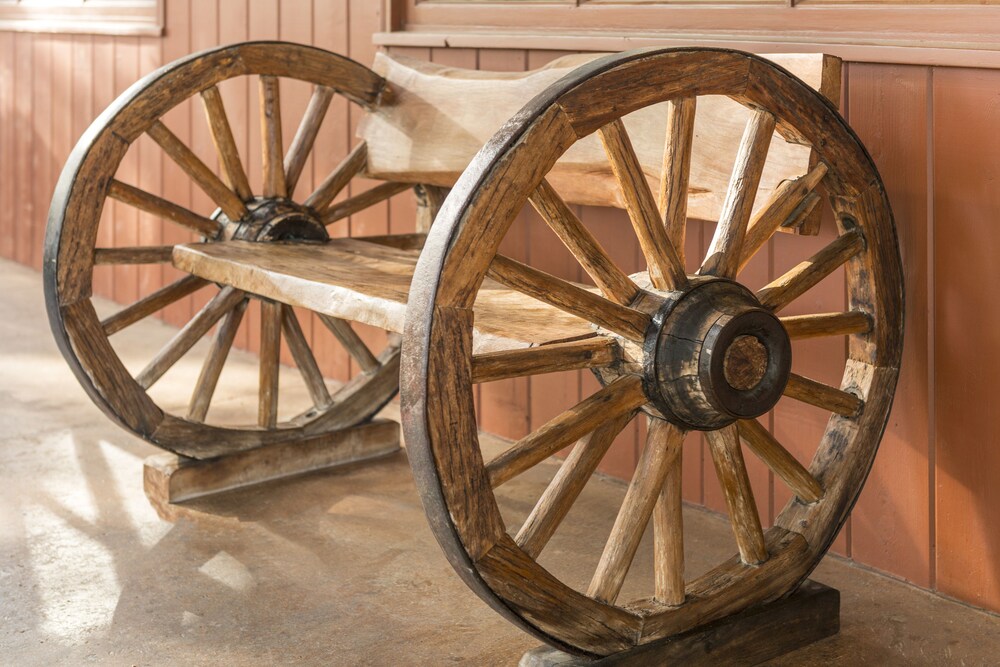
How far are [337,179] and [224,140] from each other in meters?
0.30

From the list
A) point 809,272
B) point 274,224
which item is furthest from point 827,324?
point 274,224

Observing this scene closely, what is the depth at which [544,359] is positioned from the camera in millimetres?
1818

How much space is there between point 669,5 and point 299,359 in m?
1.25

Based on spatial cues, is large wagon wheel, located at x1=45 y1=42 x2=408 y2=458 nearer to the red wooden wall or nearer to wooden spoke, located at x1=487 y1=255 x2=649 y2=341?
the red wooden wall

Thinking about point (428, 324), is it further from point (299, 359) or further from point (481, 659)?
point (299, 359)

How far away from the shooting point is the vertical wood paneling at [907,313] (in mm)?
2254

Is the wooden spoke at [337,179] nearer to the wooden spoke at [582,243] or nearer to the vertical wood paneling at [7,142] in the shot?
the wooden spoke at [582,243]

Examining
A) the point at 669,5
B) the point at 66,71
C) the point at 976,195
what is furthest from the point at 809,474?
the point at 66,71

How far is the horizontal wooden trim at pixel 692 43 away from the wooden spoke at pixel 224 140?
69 centimetres

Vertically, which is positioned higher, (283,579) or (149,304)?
(149,304)

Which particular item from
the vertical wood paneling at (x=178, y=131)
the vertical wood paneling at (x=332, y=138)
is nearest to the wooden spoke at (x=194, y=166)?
the vertical wood paneling at (x=332, y=138)

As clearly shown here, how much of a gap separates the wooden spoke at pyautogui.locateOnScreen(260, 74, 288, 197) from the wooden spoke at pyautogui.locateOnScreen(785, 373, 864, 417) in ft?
4.74

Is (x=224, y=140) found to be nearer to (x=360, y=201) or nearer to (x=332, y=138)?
(x=360, y=201)

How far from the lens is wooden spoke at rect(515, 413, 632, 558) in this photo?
181 cm
